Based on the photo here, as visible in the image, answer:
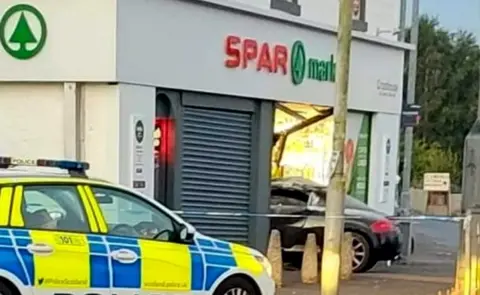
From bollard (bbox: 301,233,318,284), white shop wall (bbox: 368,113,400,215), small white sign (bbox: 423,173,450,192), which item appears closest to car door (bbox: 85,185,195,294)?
bollard (bbox: 301,233,318,284)

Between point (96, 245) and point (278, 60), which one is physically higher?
point (278, 60)

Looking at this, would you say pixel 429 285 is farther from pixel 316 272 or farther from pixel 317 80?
pixel 317 80

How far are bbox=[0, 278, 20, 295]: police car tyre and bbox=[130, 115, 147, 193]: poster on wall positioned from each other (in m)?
7.03

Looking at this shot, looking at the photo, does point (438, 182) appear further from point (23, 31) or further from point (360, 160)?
point (23, 31)

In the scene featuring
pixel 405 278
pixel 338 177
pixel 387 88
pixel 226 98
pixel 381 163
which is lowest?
pixel 405 278

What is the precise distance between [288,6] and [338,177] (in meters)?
9.14

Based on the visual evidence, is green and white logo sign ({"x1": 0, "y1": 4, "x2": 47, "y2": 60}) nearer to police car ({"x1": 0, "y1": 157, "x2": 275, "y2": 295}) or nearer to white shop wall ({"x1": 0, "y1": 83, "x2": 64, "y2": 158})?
white shop wall ({"x1": 0, "y1": 83, "x2": 64, "y2": 158})

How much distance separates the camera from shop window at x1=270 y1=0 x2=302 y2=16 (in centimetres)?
2044

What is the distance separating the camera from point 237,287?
37.7ft

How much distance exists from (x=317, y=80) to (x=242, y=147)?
8.01 feet

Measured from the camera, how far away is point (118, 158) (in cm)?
1650

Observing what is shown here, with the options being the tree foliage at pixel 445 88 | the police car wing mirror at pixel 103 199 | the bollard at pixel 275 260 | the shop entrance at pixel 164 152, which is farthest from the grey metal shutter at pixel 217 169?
the tree foliage at pixel 445 88

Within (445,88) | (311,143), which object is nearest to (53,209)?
(311,143)

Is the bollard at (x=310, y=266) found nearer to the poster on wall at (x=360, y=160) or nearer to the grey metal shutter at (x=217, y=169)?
the grey metal shutter at (x=217, y=169)
